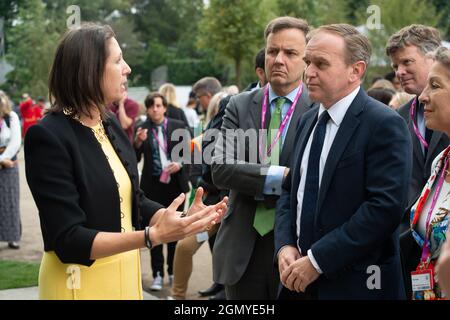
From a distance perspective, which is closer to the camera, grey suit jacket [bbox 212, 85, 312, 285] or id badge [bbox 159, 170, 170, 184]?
grey suit jacket [bbox 212, 85, 312, 285]

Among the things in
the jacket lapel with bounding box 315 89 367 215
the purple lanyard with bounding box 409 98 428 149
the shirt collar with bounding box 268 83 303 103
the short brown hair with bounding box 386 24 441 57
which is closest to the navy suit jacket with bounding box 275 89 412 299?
the jacket lapel with bounding box 315 89 367 215

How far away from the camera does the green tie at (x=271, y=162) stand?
3857mm

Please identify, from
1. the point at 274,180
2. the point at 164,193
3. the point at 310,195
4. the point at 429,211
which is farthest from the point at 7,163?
the point at 429,211

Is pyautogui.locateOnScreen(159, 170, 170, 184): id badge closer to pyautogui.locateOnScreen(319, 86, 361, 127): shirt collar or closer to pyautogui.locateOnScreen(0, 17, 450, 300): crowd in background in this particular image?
pyautogui.locateOnScreen(0, 17, 450, 300): crowd in background

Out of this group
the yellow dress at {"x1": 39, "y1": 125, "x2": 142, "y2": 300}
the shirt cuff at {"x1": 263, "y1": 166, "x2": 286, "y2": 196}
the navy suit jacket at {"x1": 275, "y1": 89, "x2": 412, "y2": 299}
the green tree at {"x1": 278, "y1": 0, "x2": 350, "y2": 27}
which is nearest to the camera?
the yellow dress at {"x1": 39, "y1": 125, "x2": 142, "y2": 300}

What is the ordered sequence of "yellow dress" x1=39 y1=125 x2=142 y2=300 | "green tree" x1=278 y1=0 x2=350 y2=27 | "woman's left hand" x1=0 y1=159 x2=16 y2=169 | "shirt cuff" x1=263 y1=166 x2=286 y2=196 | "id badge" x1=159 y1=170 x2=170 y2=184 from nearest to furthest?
"yellow dress" x1=39 y1=125 x2=142 y2=300
"shirt cuff" x1=263 y1=166 x2=286 y2=196
"id badge" x1=159 y1=170 x2=170 y2=184
"woman's left hand" x1=0 y1=159 x2=16 y2=169
"green tree" x1=278 y1=0 x2=350 y2=27

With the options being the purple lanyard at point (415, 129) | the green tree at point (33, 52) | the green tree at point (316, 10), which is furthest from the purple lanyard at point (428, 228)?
the green tree at point (316, 10)

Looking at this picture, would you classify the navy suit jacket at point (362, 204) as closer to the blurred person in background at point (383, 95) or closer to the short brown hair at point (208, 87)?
the blurred person in background at point (383, 95)

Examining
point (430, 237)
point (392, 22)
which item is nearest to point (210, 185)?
point (430, 237)

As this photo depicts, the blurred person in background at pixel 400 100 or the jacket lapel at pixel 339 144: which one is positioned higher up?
the blurred person in background at pixel 400 100

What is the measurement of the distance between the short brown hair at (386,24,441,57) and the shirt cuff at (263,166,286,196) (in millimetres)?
1477

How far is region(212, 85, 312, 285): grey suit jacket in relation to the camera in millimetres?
3820

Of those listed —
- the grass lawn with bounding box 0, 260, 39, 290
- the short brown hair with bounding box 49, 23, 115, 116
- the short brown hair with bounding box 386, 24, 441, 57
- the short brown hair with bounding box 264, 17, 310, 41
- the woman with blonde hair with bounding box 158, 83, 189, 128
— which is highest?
the short brown hair with bounding box 264, 17, 310, 41
